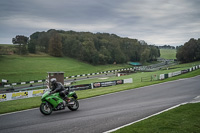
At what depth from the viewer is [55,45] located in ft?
285

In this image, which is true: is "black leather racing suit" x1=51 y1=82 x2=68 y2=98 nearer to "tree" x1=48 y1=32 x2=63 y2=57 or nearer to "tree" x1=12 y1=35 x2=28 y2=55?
"tree" x1=12 y1=35 x2=28 y2=55

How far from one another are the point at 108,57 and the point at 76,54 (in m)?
17.5

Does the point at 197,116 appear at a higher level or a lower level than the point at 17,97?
higher

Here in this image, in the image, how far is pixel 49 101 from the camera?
→ 32.7ft

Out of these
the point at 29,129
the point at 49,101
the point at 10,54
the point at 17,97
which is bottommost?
Result: the point at 17,97

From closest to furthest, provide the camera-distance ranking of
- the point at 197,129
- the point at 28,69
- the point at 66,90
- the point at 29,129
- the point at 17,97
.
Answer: the point at 197,129
the point at 29,129
the point at 66,90
the point at 17,97
the point at 28,69

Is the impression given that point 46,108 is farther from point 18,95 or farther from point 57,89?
point 18,95

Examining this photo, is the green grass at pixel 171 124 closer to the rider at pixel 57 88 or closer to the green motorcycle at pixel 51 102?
the green motorcycle at pixel 51 102

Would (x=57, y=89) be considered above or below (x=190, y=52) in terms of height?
below

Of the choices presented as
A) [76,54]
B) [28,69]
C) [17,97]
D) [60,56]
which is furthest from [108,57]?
[17,97]

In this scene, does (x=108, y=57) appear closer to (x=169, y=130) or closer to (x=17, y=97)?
(x=17, y=97)

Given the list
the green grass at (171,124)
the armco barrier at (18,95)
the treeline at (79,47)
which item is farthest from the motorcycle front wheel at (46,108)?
the treeline at (79,47)

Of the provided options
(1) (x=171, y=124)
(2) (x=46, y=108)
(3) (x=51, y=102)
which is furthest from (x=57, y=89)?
(1) (x=171, y=124)

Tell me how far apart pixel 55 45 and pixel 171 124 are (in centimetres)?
8445
